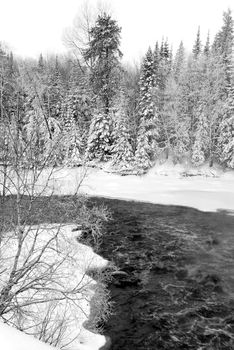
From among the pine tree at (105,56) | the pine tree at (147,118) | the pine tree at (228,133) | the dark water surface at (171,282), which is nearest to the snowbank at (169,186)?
the pine tree at (228,133)

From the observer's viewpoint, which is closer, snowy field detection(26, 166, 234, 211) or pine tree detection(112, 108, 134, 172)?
snowy field detection(26, 166, 234, 211)

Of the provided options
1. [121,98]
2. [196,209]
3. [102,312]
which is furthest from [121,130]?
[102,312]

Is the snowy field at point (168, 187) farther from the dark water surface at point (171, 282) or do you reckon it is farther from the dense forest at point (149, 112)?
the dark water surface at point (171, 282)

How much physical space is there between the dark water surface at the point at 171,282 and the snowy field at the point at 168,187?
446 centimetres

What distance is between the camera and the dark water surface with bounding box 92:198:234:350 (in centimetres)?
973

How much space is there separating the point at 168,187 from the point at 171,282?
18.6 metres

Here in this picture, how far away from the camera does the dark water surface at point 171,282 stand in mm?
9734

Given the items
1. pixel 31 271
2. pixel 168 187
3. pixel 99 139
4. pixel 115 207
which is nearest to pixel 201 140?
pixel 168 187

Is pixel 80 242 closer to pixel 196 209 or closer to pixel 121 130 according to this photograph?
pixel 196 209

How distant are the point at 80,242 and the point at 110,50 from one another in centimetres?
2651

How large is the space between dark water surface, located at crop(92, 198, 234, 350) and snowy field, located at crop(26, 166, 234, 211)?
14.6 feet

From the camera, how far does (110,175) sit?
117 ft

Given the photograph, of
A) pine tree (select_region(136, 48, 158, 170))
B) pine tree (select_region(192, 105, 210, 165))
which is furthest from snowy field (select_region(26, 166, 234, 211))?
pine tree (select_region(136, 48, 158, 170))

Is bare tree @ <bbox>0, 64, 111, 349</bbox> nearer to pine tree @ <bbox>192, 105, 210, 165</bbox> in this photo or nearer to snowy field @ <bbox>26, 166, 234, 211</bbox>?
snowy field @ <bbox>26, 166, 234, 211</bbox>
